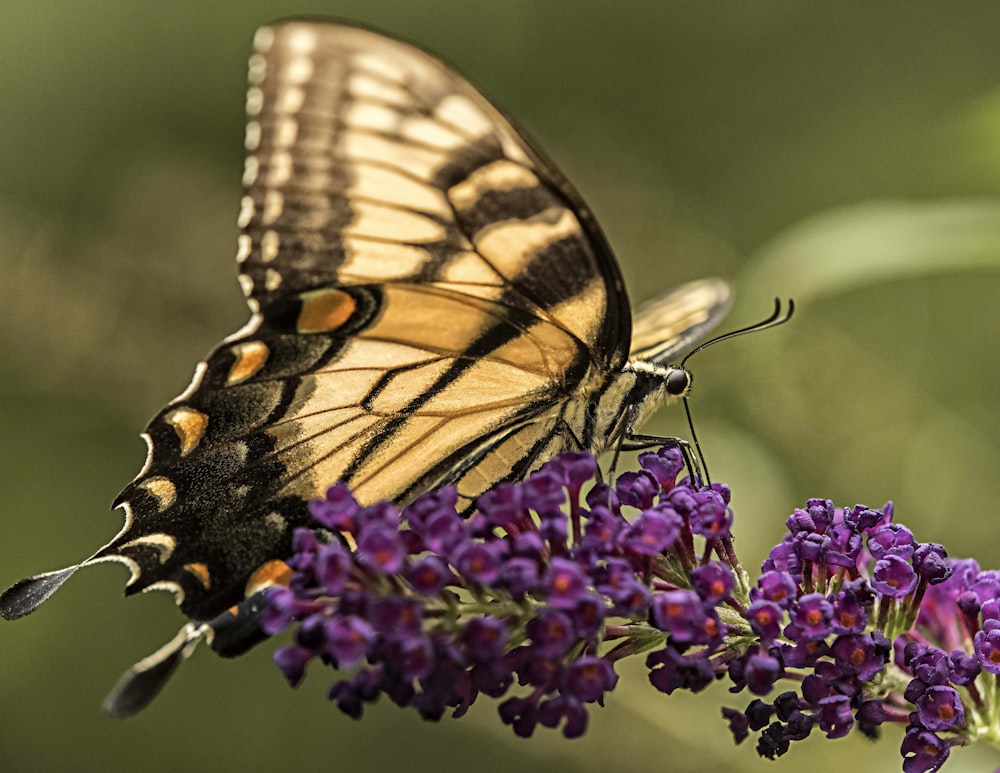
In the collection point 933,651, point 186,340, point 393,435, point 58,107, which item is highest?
point 58,107

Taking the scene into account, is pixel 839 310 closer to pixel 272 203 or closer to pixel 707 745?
pixel 707 745

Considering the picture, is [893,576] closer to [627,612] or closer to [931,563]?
[931,563]

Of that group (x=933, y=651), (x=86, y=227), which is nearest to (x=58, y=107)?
(x=86, y=227)

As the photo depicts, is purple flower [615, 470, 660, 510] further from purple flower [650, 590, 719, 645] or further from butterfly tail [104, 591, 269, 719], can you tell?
butterfly tail [104, 591, 269, 719]

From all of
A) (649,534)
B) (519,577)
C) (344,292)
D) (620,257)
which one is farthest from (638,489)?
(620,257)

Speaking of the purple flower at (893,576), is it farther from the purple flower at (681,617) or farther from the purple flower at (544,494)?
the purple flower at (544,494)
